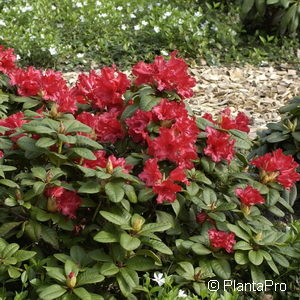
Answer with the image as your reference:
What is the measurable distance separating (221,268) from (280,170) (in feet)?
1.74

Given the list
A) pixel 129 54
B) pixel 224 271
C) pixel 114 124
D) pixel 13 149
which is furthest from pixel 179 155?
pixel 129 54

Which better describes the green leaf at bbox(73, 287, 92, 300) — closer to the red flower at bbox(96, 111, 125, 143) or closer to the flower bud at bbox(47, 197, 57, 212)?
the flower bud at bbox(47, 197, 57, 212)

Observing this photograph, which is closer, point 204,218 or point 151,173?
point 151,173

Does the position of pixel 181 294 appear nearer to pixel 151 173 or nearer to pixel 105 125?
pixel 151 173

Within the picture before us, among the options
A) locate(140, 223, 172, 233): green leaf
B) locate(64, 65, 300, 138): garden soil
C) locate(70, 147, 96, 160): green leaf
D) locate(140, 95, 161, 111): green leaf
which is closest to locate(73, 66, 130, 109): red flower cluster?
locate(140, 95, 161, 111): green leaf

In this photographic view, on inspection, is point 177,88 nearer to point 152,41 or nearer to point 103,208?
point 103,208

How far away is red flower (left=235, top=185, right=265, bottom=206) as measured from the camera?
8.50ft

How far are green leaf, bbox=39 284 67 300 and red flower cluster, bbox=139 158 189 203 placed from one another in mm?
500

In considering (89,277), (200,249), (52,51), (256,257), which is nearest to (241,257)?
(256,257)

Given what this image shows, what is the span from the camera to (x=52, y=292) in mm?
2166

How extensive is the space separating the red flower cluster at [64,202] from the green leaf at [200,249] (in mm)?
505

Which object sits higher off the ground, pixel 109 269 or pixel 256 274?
pixel 109 269

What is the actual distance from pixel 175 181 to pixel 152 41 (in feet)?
11.9

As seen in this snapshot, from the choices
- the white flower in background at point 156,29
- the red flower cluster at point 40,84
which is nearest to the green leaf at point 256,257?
the red flower cluster at point 40,84
